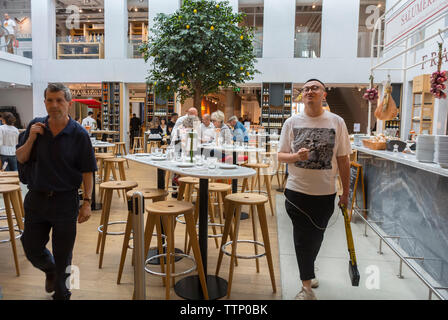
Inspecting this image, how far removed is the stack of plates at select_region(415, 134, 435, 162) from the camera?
9.07 ft

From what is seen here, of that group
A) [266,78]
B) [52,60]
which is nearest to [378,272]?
[266,78]

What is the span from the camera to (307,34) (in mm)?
12852

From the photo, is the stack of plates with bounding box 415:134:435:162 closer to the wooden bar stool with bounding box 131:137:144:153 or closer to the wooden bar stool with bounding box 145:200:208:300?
the wooden bar stool with bounding box 145:200:208:300

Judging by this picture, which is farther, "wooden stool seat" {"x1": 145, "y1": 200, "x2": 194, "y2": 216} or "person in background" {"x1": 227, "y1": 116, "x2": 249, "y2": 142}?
"person in background" {"x1": 227, "y1": 116, "x2": 249, "y2": 142}

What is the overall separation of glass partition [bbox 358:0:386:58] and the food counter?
367 inches

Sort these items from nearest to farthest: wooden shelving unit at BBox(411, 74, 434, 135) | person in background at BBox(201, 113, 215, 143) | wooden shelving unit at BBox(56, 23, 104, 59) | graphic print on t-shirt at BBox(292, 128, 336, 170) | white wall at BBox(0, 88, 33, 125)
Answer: graphic print on t-shirt at BBox(292, 128, 336, 170) < person in background at BBox(201, 113, 215, 143) < wooden shelving unit at BBox(411, 74, 434, 135) < wooden shelving unit at BBox(56, 23, 104, 59) < white wall at BBox(0, 88, 33, 125)

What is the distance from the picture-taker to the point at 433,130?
30.1 ft

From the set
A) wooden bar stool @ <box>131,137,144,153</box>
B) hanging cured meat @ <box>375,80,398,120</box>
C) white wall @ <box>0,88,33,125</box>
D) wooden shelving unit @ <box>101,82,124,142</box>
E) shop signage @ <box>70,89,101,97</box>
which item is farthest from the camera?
white wall @ <box>0,88,33,125</box>

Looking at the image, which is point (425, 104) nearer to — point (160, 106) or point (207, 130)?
point (207, 130)

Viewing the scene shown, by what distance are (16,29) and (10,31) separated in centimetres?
81

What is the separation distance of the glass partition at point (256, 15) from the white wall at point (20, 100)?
11021 mm

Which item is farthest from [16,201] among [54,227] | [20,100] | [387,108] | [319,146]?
[20,100]

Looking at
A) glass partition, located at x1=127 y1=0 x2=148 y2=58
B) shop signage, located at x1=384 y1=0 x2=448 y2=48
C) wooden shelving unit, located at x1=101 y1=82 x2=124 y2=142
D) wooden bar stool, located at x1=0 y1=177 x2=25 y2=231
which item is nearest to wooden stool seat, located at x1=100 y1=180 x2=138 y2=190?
wooden bar stool, located at x1=0 y1=177 x2=25 y2=231
